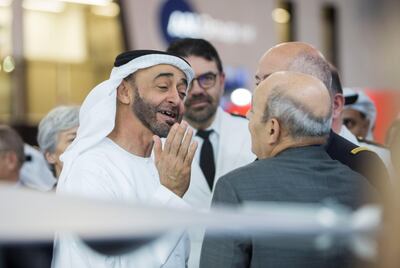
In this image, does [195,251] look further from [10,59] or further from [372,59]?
[372,59]

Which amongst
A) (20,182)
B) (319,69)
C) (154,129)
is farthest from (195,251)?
(20,182)

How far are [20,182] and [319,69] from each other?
2.49m

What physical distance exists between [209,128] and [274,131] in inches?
69.1

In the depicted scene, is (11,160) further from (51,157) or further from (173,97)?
(173,97)

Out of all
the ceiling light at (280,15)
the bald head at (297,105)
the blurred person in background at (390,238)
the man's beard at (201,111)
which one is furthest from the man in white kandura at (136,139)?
the ceiling light at (280,15)

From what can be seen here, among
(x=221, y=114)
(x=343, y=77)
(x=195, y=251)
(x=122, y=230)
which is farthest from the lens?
(x=343, y=77)

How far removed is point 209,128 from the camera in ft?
15.1

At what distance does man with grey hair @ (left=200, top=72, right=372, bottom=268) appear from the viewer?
8.93 feet

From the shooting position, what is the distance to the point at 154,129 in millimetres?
3510

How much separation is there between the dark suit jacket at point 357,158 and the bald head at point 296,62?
0.32m

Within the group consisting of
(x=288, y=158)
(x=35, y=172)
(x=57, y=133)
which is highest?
(x=288, y=158)

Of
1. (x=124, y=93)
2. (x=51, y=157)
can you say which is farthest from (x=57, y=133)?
(x=124, y=93)

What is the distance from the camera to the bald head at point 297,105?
2.84 metres

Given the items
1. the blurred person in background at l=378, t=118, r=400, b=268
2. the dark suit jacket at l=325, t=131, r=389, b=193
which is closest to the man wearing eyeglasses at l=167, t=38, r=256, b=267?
the dark suit jacket at l=325, t=131, r=389, b=193
